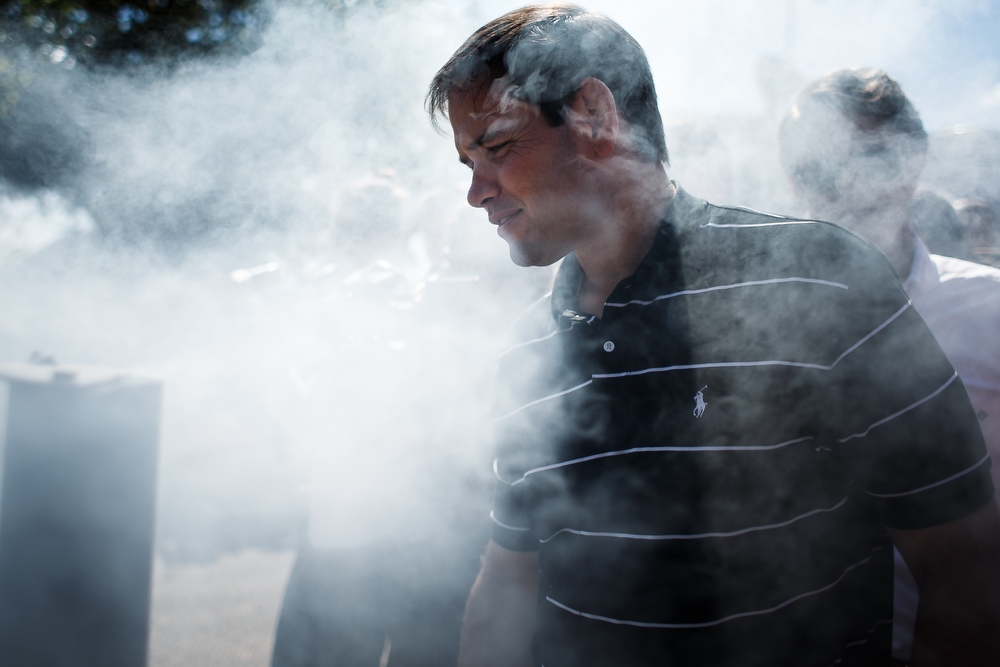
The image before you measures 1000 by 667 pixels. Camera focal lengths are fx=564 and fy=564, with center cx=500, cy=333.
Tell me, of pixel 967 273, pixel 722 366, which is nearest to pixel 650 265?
pixel 722 366

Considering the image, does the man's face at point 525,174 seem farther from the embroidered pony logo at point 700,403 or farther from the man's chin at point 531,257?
the embroidered pony logo at point 700,403

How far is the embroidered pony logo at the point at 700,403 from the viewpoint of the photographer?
3.61 feet

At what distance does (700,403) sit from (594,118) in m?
0.69

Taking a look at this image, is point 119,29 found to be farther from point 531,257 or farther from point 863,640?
point 863,640

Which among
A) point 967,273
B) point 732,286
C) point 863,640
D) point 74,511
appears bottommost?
point 863,640

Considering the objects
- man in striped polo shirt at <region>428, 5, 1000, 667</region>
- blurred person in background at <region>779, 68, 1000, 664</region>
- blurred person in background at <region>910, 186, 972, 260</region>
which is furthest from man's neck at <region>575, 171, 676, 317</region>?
blurred person in background at <region>910, 186, 972, 260</region>

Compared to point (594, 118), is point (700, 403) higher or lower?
lower

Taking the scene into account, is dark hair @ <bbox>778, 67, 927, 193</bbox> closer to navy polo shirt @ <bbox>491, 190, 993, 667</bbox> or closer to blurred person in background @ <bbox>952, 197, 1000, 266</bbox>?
navy polo shirt @ <bbox>491, 190, 993, 667</bbox>

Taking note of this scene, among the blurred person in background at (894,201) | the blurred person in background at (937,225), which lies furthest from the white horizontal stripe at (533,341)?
the blurred person in background at (937,225)

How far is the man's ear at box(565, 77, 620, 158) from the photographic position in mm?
1302

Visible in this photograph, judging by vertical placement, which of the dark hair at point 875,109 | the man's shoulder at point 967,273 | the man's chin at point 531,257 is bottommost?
the man's shoulder at point 967,273

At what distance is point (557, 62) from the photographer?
1.32m

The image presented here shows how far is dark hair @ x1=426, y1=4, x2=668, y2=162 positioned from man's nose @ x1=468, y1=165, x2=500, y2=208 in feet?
0.60


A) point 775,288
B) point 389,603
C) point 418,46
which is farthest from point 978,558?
point 418,46
